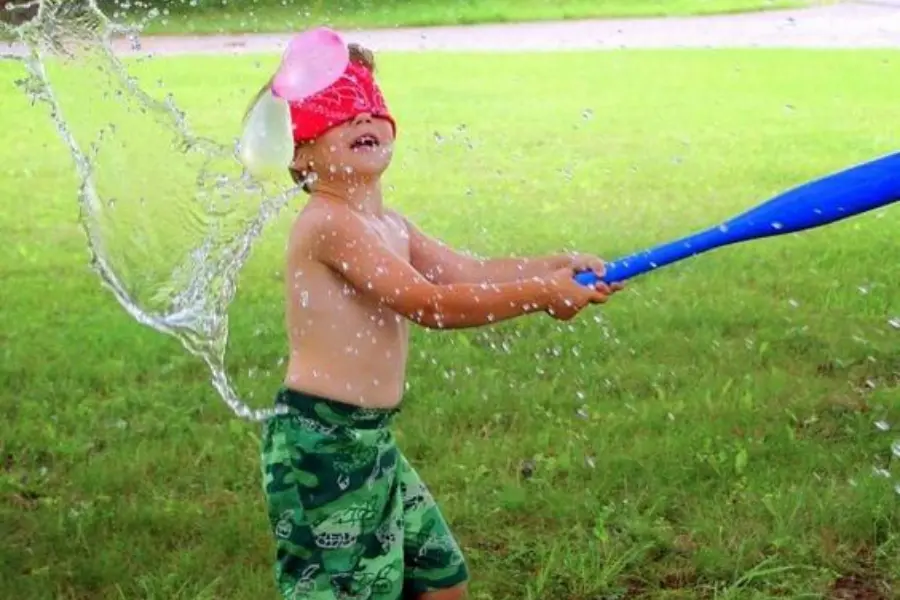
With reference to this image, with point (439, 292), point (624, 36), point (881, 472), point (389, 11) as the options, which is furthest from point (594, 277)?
point (624, 36)

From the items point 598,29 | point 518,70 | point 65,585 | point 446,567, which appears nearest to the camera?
point 446,567

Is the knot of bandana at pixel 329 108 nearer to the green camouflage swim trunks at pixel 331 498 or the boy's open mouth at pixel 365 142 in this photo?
the boy's open mouth at pixel 365 142

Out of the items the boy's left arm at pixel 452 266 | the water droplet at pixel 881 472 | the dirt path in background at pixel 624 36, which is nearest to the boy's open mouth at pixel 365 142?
the boy's left arm at pixel 452 266

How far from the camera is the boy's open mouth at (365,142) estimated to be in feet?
7.93

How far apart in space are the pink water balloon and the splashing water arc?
52 centimetres

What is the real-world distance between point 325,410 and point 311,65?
565 millimetres

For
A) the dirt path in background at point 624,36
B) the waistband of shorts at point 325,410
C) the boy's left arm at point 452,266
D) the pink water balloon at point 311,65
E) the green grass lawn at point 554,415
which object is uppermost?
the pink water balloon at point 311,65

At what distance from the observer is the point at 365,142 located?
7.97 feet

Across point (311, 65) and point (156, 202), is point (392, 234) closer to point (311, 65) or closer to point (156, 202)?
point (311, 65)

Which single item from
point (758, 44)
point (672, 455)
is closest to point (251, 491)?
point (672, 455)

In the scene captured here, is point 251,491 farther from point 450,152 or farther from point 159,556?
point 450,152

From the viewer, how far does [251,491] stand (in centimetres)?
356

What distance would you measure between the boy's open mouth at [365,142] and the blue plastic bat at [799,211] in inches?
15.8

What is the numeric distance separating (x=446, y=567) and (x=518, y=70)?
9679mm
